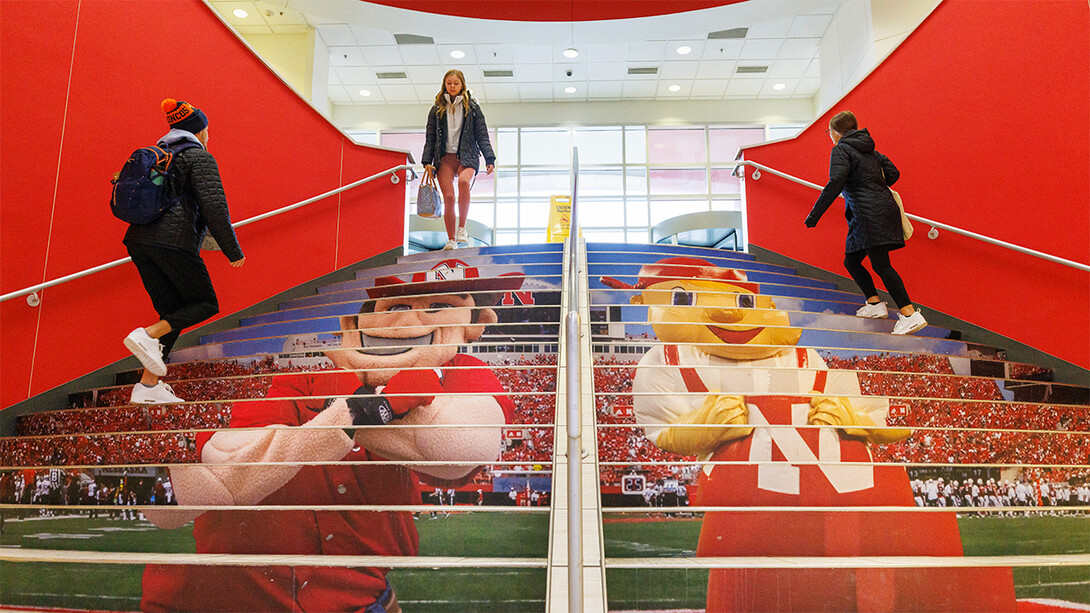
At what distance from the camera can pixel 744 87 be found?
12773 mm

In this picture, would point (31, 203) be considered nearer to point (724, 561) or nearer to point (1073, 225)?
point (724, 561)

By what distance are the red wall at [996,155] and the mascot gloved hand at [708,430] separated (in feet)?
7.01

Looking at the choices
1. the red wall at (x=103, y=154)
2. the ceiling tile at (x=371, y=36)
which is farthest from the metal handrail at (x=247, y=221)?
the ceiling tile at (x=371, y=36)

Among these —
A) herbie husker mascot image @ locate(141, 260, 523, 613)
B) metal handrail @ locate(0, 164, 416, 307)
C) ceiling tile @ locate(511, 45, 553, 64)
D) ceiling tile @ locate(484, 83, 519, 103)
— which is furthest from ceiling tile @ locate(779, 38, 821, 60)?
herbie husker mascot image @ locate(141, 260, 523, 613)

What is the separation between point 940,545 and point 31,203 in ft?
14.2

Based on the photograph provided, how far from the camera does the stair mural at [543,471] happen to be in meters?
1.87

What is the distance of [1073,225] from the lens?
11.4 ft

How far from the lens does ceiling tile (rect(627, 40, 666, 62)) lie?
10938 mm

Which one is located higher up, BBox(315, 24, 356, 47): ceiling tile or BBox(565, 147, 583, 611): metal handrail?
BBox(315, 24, 356, 47): ceiling tile

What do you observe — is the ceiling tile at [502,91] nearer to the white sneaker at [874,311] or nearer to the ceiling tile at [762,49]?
the ceiling tile at [762,49]

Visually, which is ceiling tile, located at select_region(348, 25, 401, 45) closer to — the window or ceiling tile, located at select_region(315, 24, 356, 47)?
ceiling tile, located at select_region(315, 24, 356, 47)

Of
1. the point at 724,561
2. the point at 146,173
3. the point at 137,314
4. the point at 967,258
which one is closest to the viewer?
the point at 724,561

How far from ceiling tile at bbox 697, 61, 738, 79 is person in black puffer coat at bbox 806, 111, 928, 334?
8.33 metres

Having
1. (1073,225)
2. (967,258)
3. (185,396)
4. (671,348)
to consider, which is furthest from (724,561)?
(967,258)
